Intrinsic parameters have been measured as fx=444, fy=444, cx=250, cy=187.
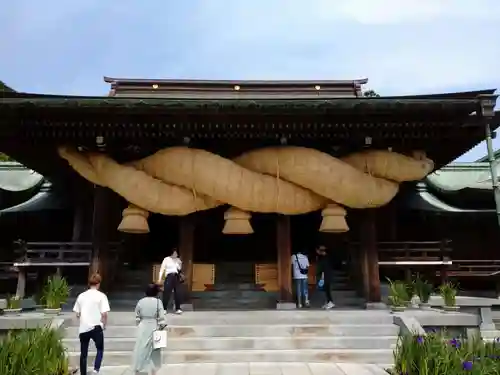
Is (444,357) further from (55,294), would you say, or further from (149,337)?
(55,294)

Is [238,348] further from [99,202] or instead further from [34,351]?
[99,202]

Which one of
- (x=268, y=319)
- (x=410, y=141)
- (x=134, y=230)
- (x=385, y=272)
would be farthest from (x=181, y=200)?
(x=385, y=272)

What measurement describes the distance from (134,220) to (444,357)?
641 centimetres

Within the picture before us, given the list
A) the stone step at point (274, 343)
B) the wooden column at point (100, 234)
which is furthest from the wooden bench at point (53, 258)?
the stone step at point (274, 343)

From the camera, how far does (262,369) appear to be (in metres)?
6.20

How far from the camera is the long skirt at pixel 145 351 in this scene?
204 inches

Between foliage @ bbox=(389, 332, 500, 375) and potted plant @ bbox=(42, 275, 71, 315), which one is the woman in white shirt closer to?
potted plant @ bbox=(42, 275, 71, 315)

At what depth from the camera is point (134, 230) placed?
9.09 metres

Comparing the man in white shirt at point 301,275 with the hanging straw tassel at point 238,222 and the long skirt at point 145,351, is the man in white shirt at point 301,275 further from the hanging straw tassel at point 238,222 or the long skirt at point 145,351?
the long skirt at point 145,351

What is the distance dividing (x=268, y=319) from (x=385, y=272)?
5026 mm

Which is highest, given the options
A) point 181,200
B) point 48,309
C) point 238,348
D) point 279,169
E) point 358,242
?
point 279,169

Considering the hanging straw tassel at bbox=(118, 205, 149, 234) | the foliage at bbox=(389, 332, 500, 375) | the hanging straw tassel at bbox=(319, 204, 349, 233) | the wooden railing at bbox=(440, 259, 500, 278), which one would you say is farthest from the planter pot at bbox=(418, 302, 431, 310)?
the hanging straw tassel at bbox=(118, 205, 149, 234)

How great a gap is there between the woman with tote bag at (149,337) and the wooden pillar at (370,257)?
5.39m

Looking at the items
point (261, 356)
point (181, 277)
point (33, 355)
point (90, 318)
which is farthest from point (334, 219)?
point (33, 355)
